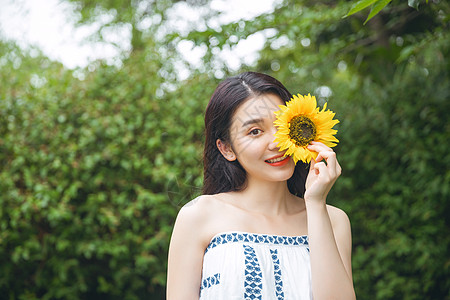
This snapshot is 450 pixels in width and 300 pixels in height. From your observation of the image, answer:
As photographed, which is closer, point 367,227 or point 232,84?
point 232,84

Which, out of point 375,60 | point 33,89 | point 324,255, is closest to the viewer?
point 324,255

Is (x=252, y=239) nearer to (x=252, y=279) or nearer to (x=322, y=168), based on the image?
(x=252, y=279)

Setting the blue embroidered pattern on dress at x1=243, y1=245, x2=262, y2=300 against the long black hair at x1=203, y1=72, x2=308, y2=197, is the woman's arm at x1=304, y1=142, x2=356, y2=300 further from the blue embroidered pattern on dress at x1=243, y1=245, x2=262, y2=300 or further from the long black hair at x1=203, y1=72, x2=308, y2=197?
the long black hair at x1=203, y1=72, x2=308, y2=197

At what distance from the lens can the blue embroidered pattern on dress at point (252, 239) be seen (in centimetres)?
181

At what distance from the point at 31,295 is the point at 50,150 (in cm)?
122

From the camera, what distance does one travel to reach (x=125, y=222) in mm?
3889

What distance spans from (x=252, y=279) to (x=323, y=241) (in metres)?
0.31

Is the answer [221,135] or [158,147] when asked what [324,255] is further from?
[158,147]

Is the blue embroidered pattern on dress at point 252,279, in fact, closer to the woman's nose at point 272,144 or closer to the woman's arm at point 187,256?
the woman's arm at point 187,256

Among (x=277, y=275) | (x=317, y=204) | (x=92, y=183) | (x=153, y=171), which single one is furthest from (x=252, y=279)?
(x=92, y=183)

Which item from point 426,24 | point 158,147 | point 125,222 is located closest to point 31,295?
point 125,222

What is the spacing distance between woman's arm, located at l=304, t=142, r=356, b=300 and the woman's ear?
1.29ft

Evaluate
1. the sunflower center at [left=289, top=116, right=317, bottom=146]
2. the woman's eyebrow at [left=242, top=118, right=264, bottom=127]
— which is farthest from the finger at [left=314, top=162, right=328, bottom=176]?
the woman's eyebrow at [left=242, top=118, right=264, bottom=127]

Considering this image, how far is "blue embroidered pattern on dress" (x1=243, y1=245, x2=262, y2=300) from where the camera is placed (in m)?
1.69
